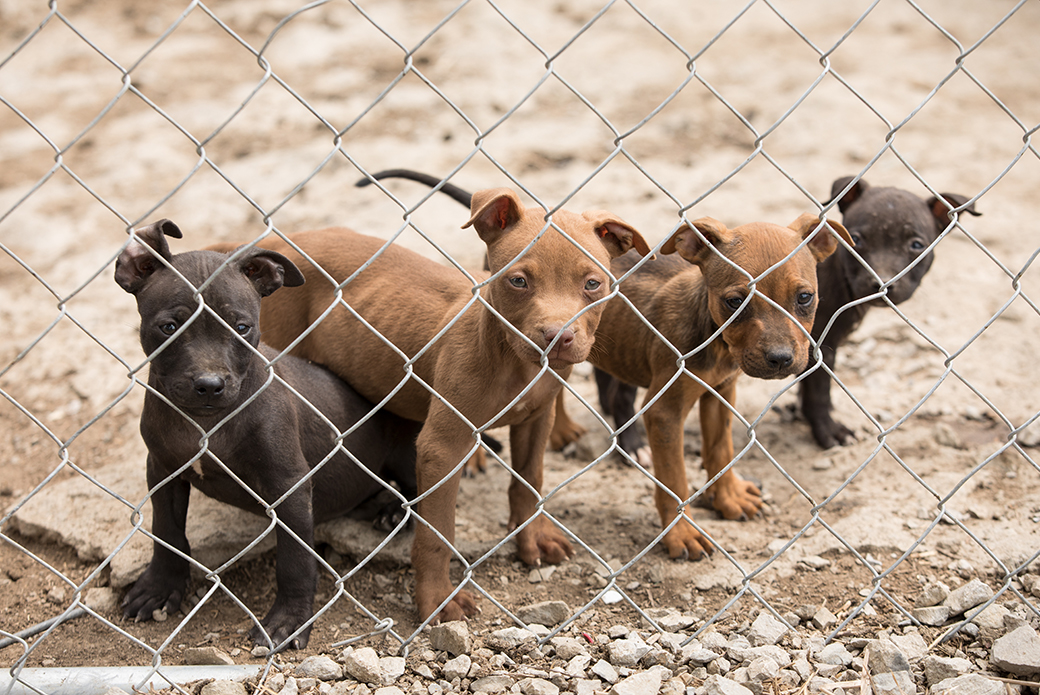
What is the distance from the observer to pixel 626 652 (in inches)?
130

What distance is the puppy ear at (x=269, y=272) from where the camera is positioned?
11.6 ft

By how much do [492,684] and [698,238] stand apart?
200 centimetres

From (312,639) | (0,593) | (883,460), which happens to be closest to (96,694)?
(312,639)

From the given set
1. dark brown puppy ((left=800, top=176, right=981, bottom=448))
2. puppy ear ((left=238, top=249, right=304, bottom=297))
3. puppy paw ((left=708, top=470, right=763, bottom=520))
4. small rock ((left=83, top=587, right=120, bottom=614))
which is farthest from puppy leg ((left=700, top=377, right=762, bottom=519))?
small rock ((left=83, top=587, right=120, bottom=614))

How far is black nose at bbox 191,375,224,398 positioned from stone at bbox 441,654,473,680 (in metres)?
1.28

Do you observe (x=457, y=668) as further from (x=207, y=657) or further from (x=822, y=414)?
(x=822, y=414)

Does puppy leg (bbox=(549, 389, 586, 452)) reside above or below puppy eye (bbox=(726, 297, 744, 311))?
below

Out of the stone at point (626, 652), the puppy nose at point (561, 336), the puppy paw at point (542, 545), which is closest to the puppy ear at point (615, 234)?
the puppy nose at point (561, 336)

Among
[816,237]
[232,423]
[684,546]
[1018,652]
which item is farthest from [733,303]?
[232,423]

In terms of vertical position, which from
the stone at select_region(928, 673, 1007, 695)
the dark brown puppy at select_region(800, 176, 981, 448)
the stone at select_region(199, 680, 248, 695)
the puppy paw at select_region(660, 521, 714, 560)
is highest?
the dark brown puppy at select_region(800, 176, 981, 448)

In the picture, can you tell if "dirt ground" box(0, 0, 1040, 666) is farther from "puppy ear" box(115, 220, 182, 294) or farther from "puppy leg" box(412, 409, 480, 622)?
"puppy leg" box(412, 409, 480, 622)

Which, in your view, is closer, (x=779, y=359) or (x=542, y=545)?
Result: (x=779, y=359)

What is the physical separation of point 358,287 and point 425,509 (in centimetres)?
138

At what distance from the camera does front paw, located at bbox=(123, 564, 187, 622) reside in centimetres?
390
